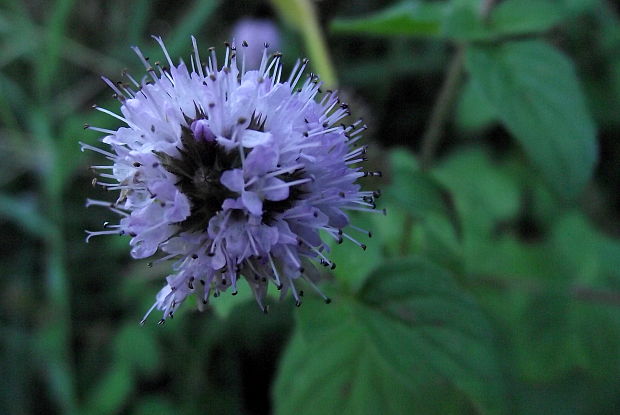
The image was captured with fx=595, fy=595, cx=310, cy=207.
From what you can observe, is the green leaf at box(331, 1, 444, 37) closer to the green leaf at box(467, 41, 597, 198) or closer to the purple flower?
the green leaf at box(467, 41, 597, 198)

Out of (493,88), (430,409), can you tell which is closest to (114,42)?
(493,88)

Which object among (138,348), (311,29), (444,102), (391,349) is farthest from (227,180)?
(138,348)

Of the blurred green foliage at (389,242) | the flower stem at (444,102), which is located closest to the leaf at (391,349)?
the blurred green foliage at (389,242)

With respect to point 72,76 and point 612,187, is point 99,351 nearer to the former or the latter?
point 72,76

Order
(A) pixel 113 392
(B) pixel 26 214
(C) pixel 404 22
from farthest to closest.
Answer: (B) pixel 26 214, (A) pixel 113 392, (C) pixel 404 22

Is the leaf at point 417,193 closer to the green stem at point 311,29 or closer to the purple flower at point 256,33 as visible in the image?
the green stem at point 311,29

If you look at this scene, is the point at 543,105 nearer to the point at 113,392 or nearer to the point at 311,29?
the point at 311,29

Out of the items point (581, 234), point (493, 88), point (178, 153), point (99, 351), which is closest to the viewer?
point (178, 153)
